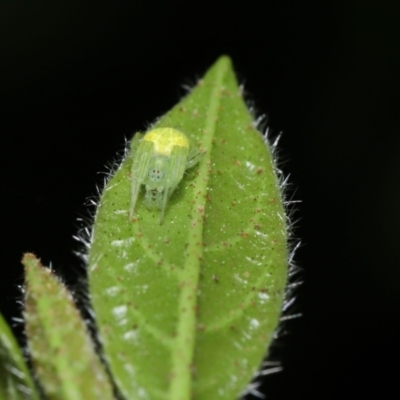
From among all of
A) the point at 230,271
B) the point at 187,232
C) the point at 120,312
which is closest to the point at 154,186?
the point at 187,232

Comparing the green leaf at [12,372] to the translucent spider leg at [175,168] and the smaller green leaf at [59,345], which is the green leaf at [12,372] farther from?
the translucent spider leg at [175,168]

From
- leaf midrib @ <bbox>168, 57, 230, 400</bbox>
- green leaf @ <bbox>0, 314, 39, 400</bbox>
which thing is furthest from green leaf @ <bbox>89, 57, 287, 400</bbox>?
green leaf @ <bbox>0, 314, 39, 400</bbox>

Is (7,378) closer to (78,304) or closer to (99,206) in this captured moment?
(78,304)

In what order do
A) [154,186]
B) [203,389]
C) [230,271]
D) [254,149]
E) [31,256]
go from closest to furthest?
[203,389] → [31,256] → [230,271] → [254,149] → [154,186]

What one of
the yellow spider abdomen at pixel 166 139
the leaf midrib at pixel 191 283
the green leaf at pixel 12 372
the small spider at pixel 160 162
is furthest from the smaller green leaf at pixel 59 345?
the yellow spider abdomen at pixel 166 139

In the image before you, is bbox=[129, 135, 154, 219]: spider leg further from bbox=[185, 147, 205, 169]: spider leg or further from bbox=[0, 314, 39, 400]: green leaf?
bbox=[0, 314, 39, 400]: green leaf

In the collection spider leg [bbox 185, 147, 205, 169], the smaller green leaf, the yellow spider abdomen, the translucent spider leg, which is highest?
the yellow spider abdomen

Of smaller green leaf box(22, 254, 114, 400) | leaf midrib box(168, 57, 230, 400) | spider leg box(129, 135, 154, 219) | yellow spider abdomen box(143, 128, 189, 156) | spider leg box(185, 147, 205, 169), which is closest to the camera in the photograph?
smaller green leaf box(22, 254, 114, 400)
